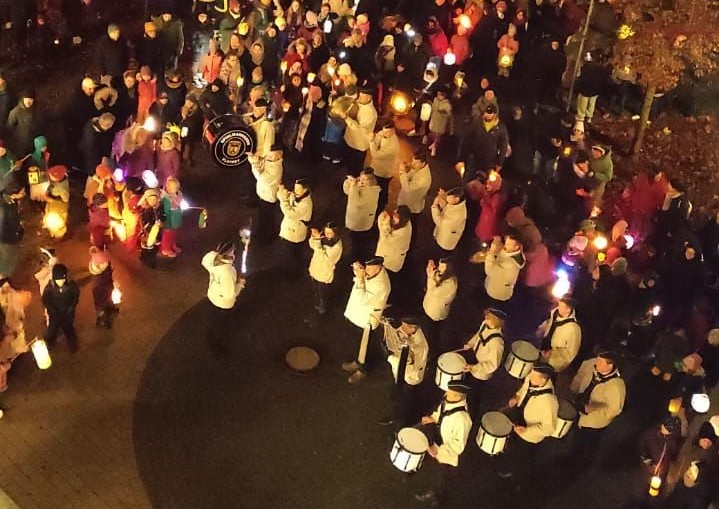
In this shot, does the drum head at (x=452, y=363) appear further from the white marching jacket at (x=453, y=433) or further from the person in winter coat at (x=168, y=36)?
the person in winter coat at (x=168, y=36)

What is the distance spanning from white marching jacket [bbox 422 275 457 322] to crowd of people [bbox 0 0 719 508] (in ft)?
0.14

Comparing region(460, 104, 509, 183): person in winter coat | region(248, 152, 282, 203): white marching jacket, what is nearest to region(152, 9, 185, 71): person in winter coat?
region(248, 152, 282, 203): white marching jacket

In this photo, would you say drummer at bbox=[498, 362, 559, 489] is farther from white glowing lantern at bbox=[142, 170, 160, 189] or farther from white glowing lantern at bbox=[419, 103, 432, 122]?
white glowing lantern at bbox=[419, 103, 432, 122]

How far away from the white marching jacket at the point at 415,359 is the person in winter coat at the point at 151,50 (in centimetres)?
829

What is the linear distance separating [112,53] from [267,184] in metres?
4.87

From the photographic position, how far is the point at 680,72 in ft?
53.7

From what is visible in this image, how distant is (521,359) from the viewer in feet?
34.9

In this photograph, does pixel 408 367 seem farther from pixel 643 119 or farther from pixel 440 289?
pixel 643 119

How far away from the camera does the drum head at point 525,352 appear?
34.9ft

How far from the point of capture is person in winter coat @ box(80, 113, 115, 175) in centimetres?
1355

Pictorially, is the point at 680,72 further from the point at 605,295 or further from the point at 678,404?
the point at 678,404

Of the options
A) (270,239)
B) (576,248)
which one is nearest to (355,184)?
(270,239)

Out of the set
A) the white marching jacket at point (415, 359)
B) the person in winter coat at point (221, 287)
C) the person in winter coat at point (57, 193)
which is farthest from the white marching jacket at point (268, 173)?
the white marching jacket at point (415, 359)

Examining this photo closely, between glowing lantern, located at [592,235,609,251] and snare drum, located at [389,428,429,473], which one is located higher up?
glowing lantern, located at [592,235,609,251]
